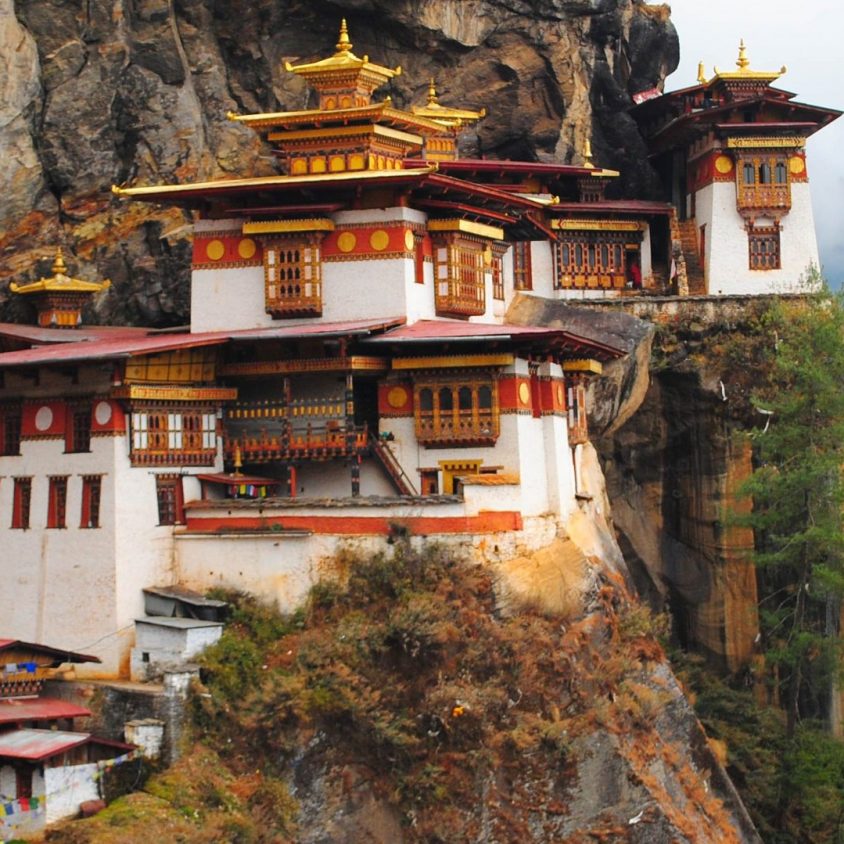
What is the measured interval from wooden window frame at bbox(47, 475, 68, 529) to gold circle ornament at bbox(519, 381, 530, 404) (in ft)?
37.0

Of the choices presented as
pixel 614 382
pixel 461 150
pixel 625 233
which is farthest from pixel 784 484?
pixel 461 150

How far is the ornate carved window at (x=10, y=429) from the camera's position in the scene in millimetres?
53281

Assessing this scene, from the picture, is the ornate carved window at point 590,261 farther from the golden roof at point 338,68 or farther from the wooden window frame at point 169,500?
the wooden window frame at point 169,500

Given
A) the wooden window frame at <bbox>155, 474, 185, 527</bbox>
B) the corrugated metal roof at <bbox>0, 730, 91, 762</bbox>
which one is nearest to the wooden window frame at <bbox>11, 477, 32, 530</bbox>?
the wooden window frame at <bbox>155, 474, 185, 527</bbox>

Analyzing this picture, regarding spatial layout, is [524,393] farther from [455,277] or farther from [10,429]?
[10,429]

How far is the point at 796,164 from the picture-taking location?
7394 cm

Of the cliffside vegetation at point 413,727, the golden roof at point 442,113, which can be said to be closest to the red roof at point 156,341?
the cliffside vegetation at point 413,727

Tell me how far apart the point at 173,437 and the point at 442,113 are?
20.8 metres

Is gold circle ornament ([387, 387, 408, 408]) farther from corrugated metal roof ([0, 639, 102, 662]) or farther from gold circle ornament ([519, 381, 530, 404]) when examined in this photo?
corrugated metal roof ([0, 639, 102, 662])

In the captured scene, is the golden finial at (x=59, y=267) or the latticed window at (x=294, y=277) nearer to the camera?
the latticed window at (x=294, y=277)

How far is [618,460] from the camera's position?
69.1 metres

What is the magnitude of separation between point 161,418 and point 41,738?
9732 millimetres

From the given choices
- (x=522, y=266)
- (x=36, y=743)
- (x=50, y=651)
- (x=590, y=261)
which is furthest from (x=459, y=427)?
(x=590, y=261)

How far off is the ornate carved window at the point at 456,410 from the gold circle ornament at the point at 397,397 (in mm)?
504
